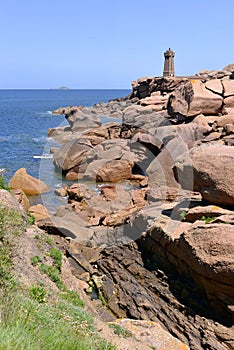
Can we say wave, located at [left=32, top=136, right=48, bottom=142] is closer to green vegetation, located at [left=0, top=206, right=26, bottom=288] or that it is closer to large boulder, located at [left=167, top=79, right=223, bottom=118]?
large boulder, located at [left=167, top=79, right=223, bottom=118]

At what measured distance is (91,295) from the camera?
14.2 m

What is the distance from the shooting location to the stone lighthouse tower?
2645 inches

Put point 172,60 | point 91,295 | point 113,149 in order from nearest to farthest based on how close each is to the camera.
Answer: point 91,295 → point 113,149 → point 172,60

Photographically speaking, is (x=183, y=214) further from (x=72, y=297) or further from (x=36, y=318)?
(x=36, y=318)

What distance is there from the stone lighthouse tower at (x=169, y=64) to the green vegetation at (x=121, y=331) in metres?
61.3

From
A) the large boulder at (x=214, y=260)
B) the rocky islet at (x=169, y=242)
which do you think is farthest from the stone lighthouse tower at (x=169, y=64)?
the large boulder at (x=214, y=260)

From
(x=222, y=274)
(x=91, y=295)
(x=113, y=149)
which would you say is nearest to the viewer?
(x=222, y=274)

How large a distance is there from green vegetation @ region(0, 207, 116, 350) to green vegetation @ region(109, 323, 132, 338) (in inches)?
50.8

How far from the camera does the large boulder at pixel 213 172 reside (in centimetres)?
1352

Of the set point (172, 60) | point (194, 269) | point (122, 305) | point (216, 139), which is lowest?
point (122, 305)

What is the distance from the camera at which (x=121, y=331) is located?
10148 millimetres

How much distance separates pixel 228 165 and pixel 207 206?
1.85 meters

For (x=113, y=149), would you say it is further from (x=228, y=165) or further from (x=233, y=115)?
(x=228, y=165)

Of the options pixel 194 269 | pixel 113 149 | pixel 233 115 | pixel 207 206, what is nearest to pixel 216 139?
pixel 233 115
